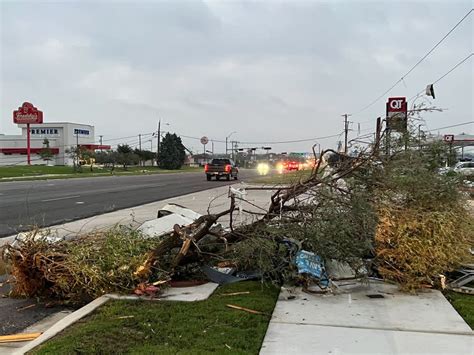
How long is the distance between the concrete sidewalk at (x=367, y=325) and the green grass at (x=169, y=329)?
0.22 metres

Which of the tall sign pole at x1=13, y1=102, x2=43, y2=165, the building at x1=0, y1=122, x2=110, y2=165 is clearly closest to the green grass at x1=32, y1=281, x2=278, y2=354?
the tall sign pole at x1=13, y1=102, x2=43, y2=165

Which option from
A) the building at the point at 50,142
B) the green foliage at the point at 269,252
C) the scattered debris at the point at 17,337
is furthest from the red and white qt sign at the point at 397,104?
the building at the point at 50,142

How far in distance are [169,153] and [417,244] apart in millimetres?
88477

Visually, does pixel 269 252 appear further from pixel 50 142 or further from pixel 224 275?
pixel 50 142

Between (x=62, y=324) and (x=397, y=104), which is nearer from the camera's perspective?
(x=62, y=324)

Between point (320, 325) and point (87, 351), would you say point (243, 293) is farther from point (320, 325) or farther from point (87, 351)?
point (87, 351)

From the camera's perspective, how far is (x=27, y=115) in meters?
69.8

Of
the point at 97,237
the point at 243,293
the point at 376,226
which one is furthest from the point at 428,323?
the point at 97,237

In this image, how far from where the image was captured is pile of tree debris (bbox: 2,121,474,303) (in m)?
5.73

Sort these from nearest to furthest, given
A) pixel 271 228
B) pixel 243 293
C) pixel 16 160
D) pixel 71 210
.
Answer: pixel 243 293, pixel 271 228, pixel 71 210, pixel 16 160

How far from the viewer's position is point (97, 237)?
6.35m

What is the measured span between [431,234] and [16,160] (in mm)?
100563

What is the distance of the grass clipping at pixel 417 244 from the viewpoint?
5680mm

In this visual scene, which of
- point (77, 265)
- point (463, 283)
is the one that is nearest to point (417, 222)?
point (463, 283)
